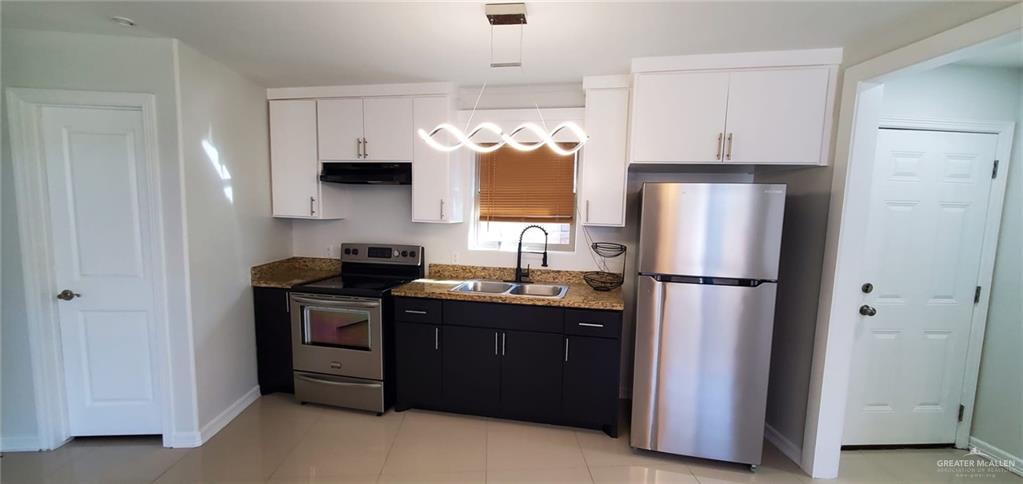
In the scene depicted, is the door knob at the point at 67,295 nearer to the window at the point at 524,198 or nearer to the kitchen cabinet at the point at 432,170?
the kitchen cabinet at the point at 432,170

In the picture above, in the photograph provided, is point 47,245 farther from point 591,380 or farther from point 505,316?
point 591,380

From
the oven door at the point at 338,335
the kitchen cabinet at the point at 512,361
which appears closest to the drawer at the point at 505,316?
the kitchen cabinet at the point at 512,361

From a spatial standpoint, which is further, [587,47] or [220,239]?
[220,239]

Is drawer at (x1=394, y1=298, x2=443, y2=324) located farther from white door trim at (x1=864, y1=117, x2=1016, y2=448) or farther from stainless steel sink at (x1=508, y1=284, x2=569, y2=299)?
white door trim at (x1=864, y1=117, x2=1016, y2=448)

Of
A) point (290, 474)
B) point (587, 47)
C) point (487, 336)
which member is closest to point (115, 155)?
point (290, 474)

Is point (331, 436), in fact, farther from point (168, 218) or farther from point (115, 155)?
point (115, 155)

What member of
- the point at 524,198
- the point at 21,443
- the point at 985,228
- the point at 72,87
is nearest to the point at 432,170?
the point at 524,198

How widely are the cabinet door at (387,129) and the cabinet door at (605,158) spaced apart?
1344mm

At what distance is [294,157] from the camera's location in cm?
291

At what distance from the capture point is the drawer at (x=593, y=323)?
234 cm

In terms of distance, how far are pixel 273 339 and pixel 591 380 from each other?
95.1 inches

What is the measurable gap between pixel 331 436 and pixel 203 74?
2.46m

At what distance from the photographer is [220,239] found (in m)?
2.47

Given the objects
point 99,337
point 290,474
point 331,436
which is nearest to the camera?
point 290,474
